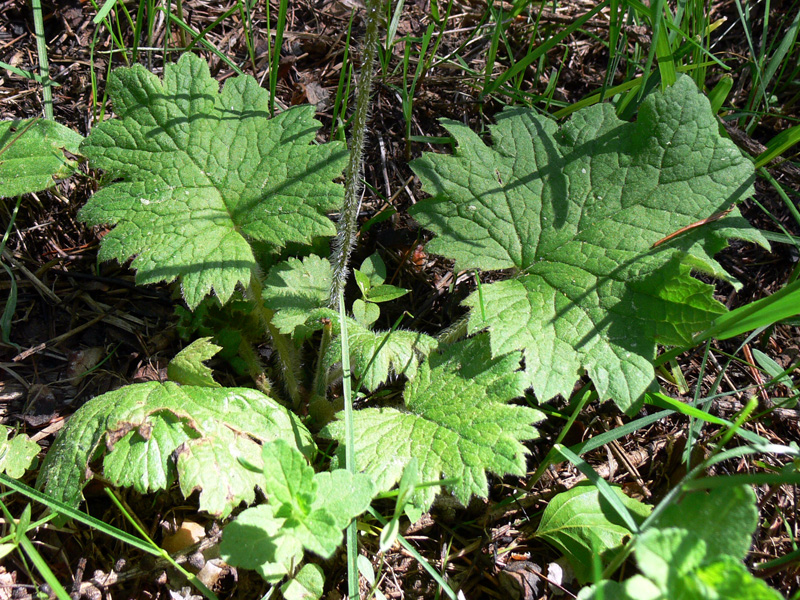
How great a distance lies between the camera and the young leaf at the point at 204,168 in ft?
8.13

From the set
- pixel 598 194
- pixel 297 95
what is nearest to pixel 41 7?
pixel 297 95

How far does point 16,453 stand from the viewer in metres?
2.44

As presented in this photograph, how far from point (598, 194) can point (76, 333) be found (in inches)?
102

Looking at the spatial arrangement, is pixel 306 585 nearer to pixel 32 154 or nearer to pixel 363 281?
pixel 363 281

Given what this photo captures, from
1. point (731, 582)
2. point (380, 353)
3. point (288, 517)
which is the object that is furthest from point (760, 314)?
point (288, 517)

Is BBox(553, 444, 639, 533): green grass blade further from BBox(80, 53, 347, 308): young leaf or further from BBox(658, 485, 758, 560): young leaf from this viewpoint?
BBox(80, 53, 347, 308): young leaf

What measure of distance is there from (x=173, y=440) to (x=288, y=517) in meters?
0.66

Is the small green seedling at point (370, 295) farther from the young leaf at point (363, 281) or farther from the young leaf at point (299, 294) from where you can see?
the young leaf at point (299, 294)

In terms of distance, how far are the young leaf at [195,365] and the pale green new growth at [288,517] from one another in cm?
76

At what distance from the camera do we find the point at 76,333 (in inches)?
117

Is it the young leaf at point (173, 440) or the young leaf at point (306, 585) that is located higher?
the young leaf at point (173, 440)

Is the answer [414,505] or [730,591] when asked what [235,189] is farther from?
[730,591]

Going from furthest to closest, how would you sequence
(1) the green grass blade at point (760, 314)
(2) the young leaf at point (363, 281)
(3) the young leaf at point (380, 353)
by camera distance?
(2) the young leaf at point (363, 281) < (3) the young leaf at point (380, 353) < (1) the green grass blade at point (760, 314)

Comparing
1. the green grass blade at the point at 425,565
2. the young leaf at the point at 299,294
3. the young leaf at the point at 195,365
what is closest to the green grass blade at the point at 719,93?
the young leaf at the point at 299,294
